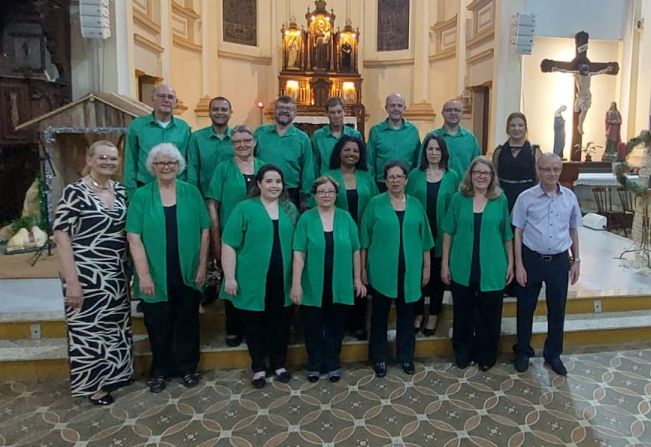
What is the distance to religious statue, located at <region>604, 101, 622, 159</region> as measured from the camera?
28.6 feet

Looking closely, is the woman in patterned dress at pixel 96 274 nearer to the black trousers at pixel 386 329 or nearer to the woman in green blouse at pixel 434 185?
the black trousers at pixel 386 329

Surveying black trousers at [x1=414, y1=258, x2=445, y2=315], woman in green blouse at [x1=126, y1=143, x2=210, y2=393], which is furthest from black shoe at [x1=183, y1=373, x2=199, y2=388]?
black trousers at [x1=414, y1=258, x2=445, y2=315]

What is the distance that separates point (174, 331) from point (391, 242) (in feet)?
4.11

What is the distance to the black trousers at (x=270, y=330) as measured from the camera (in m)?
2.91

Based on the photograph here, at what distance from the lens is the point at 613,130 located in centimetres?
873

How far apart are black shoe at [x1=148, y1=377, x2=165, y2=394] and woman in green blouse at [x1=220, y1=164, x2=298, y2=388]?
0.52m

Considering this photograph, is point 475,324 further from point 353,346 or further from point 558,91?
point 558,91

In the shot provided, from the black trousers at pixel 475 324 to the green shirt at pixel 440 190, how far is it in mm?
323

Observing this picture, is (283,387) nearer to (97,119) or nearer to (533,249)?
(533,249)

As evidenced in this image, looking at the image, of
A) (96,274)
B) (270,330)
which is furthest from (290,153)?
(96,274)

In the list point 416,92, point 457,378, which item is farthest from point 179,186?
point 416,92

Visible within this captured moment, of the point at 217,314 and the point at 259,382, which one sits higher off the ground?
the point at 217,314

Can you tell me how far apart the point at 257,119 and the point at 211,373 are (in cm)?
889

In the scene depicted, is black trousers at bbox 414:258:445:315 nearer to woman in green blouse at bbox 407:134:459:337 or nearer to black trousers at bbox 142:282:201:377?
woman in green blouse at bbox 407:134:459:337
